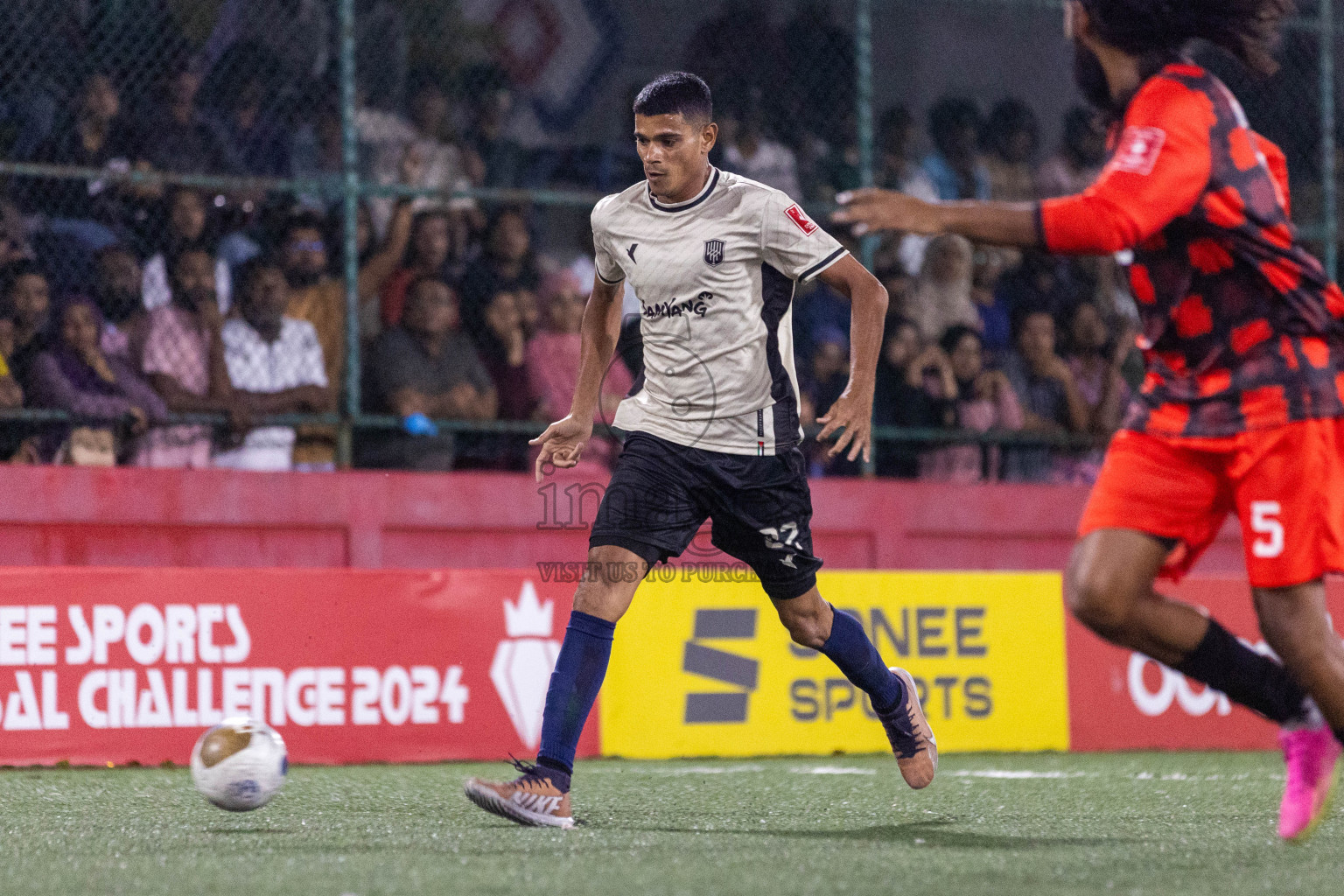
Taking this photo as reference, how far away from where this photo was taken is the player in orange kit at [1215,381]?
4059 millimetres

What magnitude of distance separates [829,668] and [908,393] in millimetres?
2532

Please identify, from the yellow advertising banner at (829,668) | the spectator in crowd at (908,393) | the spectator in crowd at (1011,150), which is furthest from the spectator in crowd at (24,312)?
the spectator in crowd at (1011,150)

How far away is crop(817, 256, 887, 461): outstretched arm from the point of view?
5.04 meters

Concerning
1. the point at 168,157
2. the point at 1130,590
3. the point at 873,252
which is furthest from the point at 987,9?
the point at 1130,590

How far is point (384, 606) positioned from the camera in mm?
7887

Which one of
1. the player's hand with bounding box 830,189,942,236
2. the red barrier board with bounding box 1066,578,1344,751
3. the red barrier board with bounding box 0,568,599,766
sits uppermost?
the player's hand with bounding box 830,189,942,236

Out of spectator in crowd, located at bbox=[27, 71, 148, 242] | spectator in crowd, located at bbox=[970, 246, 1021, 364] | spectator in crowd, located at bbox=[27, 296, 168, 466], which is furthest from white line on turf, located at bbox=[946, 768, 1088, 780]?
spectator in crowd, located at bbox=[27, 71, 148, 242]

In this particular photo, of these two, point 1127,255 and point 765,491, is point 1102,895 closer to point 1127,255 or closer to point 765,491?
point 1127,255

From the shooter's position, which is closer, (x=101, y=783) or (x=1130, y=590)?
(x=1130, y=590)

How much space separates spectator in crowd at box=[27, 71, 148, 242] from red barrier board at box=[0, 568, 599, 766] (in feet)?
7.32

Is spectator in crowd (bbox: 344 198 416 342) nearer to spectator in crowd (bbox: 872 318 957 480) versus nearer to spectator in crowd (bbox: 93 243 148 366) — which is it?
spectator in crowd (bbox: 93 243 148 366)

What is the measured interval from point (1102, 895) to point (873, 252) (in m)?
7.26

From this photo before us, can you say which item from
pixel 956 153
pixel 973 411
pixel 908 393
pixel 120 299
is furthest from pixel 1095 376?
pixel 120 299

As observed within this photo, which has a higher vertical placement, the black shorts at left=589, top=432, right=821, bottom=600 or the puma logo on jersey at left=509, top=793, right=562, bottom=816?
the black shorts at left=589, top=432, right=821, bottom=600
